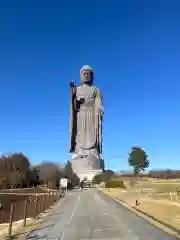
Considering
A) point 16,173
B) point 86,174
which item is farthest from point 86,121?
point 16,173

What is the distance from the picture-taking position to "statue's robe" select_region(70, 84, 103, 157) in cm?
16700

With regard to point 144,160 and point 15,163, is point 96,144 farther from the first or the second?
point 15,163

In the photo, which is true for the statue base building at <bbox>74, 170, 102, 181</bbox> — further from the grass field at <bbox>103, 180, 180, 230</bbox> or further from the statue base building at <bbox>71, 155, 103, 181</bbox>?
the grass field at <bbox>103, 180, 180, 230</bbox>

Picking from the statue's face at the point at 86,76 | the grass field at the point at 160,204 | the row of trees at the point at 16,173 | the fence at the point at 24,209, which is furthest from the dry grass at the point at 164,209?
the statue's face at the point at 86,76

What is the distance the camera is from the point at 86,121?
169125 millimetres

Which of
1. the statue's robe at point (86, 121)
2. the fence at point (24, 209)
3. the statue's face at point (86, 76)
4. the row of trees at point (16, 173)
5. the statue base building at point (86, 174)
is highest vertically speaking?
the statue's face at point (86, 76)

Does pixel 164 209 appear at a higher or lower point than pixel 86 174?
lower

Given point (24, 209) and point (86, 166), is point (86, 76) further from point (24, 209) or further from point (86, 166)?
point (24, 209)

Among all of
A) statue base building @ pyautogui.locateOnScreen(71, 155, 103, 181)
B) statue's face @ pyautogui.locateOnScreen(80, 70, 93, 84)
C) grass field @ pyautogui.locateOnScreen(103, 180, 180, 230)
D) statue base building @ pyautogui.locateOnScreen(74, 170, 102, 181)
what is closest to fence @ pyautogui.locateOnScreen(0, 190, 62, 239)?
grass field @ pyautogui.locateOnScreen(103, 180, 180, 230)

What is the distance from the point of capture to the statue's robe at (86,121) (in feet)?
548

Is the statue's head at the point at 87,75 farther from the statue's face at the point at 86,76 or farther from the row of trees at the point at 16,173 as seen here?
the row of trees at the point at 16,173

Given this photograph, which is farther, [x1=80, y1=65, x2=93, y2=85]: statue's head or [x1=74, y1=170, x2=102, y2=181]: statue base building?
[x1=74, y1=170, x2=102, y2=181]: statue base building

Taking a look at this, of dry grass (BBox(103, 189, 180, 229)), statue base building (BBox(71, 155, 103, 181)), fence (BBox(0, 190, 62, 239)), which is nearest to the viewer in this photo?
fence (BBox(0, 190, 62, 239))

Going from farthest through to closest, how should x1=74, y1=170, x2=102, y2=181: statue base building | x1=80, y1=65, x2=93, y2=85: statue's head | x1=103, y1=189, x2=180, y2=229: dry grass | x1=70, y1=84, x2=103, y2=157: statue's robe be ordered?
x1=74, y1=170, x2=102, y2=181: statue base building < x1=80, y1=65, x2=93, y2=85: statue's head < x1=70, y1=84, x2=103, y2=157: statue's robe < x1=103, y1=189, x2=180, y2=229: dry grass
